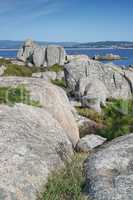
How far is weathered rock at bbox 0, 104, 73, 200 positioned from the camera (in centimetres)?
557

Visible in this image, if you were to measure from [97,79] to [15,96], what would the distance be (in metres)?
25.4

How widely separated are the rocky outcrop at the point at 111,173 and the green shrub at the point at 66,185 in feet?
0.40

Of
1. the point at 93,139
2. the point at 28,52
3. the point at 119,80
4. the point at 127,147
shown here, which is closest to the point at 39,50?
the point at 28,52

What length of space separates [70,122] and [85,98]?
16.9 metres

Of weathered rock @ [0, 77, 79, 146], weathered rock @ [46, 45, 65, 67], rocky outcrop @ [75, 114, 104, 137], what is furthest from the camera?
weathered rock @ [46, 45, 65, 67]

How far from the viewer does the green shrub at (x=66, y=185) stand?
5.55m

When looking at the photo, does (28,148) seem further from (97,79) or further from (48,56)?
(48,56)

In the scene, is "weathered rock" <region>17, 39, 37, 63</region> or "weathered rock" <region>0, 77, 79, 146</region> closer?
"weathered rock" <region>0, 77, 79, 146</region>

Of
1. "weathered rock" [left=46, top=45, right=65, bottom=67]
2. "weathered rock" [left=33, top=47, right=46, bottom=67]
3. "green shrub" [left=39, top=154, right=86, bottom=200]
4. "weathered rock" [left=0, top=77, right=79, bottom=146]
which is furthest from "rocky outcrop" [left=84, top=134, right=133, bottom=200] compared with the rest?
"weathered rock" [left=33, top=47, right=46, bottom=67]

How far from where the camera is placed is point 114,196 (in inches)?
212

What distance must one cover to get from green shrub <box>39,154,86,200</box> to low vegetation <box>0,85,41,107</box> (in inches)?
95.3

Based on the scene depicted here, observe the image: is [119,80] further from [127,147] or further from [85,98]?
[127,147]

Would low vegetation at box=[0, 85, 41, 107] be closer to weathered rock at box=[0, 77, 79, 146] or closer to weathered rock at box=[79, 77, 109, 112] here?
weathered rock at box=[0, 77, 79, 146]

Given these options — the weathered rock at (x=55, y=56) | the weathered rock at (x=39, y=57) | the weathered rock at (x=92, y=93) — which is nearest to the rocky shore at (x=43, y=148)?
the weathered rock at (x=92, y=93)
